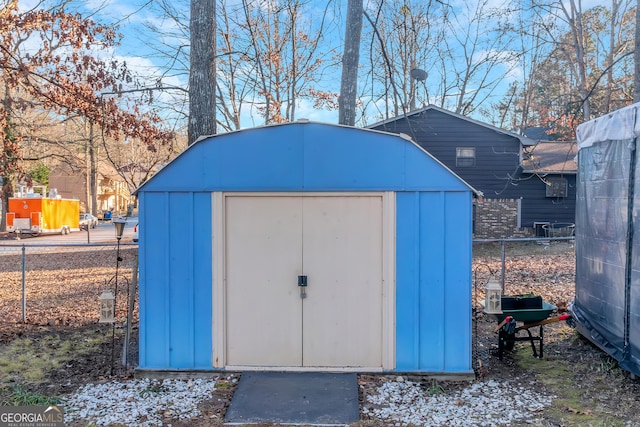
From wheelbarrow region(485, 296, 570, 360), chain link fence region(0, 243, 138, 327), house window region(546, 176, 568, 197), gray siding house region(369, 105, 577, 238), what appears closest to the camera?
wheelbarrow region(485, 296, 570, 360)

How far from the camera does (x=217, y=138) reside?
5035 millimetres

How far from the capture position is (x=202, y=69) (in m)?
Answer: 7.05

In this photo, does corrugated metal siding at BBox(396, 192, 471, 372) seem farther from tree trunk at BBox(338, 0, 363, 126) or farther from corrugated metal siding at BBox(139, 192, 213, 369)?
tree trunk at BBox(338, 0, 363, 126)

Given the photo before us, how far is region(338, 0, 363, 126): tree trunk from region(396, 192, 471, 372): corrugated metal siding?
4312 mm

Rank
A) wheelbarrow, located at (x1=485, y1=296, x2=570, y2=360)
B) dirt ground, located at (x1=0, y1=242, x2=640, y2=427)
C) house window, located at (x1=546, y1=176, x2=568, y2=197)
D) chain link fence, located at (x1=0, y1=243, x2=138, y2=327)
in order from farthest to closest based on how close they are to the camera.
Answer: house window, located at (x1=546, y1=176, x2=568, y2=197)
chain link fence, located at (x1=0, y1=243, x2=138, y2=327)
wheelbarrow, located at (x1=485, y1=296, x2=570, y2=360)
dirt ground, located at (x1=0, y1=242, x2=640, y2=427)

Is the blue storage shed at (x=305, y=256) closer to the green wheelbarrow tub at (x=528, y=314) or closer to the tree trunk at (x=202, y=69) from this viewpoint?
the green wheelbarrow tub at (x=528, y=314)

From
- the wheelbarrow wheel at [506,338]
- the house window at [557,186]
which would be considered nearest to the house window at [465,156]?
the house window at [557,186]

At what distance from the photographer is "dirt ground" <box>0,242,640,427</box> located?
4.33 m

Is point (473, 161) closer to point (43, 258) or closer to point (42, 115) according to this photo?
point (43, 258)

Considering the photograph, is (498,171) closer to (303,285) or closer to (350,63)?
(350,63)

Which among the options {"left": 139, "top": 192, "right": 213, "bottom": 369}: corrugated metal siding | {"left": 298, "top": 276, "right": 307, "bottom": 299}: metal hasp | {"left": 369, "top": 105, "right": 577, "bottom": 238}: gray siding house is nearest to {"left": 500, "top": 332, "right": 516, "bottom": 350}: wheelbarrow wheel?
{"left": 298, "top": 276, "right": 307, "bottom": 299}: metal hasp

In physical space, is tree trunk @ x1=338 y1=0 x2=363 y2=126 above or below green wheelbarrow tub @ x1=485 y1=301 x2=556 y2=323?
above

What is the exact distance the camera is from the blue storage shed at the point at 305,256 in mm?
4977

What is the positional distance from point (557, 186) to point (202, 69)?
17140 mm
